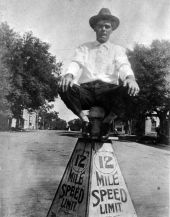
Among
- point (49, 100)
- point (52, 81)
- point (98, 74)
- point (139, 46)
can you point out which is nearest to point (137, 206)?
point (98, 74)

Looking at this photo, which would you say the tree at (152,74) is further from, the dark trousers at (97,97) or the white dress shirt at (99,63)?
the dark trousers at (97,97)

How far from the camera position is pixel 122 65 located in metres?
3.13

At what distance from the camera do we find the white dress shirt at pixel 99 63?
10.4 ft

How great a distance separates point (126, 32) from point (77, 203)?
2200mm

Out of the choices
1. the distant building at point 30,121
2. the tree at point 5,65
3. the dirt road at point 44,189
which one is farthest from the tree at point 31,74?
the distant building at point 30,121

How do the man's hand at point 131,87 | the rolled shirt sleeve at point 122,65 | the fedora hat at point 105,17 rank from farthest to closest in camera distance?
the fedora hat at point 105,17, the rolled shirt sleeve at point 122,65, the man's hand at point 131,87

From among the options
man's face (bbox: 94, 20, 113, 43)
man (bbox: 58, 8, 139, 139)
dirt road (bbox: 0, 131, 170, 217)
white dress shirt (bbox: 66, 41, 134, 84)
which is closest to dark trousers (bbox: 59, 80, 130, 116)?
man (bbox: 58, 8, 139, 139)

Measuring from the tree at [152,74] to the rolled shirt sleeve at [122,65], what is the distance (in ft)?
64.2

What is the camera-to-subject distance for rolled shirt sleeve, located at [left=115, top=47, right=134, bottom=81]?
308 centimetres

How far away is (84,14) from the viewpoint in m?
3.92

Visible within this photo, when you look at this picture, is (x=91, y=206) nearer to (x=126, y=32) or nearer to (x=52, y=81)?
(x=126, y=32)

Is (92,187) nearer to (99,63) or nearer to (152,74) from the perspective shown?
(99,63)

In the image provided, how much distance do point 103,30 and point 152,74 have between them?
2076cm

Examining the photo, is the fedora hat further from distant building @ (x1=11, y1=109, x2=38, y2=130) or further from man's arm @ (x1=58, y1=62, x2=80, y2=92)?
distant building @ (x1=11, y1=109, x2=38, y2=130)
